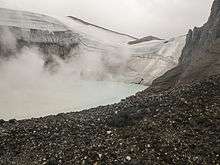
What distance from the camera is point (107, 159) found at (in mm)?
10516

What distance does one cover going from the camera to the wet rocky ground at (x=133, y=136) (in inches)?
423

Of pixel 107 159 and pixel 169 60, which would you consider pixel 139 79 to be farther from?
pixel 107 159

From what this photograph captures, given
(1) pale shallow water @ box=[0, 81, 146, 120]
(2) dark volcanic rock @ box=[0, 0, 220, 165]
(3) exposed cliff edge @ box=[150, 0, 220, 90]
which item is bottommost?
(1) pale shallow water @ box=[0, 81, 146, 120]

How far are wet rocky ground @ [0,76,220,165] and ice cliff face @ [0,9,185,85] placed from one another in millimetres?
44795

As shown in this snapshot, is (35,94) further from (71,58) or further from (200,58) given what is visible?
(71,58)

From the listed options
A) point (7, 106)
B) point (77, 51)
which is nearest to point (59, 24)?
point (77, 51)

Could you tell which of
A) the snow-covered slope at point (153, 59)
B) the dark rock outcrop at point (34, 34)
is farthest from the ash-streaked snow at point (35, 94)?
the snow-covered slope at point (153, 59)

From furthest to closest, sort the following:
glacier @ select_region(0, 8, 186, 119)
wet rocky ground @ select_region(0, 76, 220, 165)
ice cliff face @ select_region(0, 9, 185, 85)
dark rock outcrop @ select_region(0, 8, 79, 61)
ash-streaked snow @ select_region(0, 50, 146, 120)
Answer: ice cliff face @ select_region(0, 9, 185, 85) → dark rock outcrop @ select_region(0, 8, 79, 61) → glacier @ select_region(0, 8, 186, 119) → ash-streaked snow @ select_region(0, 50, 146, 120) → wet rocky ground @ select_region(0, 76, 220, 165)

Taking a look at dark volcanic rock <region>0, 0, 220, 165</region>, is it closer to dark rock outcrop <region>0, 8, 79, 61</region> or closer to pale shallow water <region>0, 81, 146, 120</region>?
pale shallow water <region>0, 81, 146, 120</region>

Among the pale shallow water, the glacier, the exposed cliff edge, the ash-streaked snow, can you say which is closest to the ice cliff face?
the glacier

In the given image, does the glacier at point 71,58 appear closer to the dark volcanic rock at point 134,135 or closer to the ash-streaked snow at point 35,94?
the ash-streaked snow at point 35,94

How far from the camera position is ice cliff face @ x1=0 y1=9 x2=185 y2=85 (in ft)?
200

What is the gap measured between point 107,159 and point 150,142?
4.44 ft

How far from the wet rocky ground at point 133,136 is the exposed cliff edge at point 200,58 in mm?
9250
